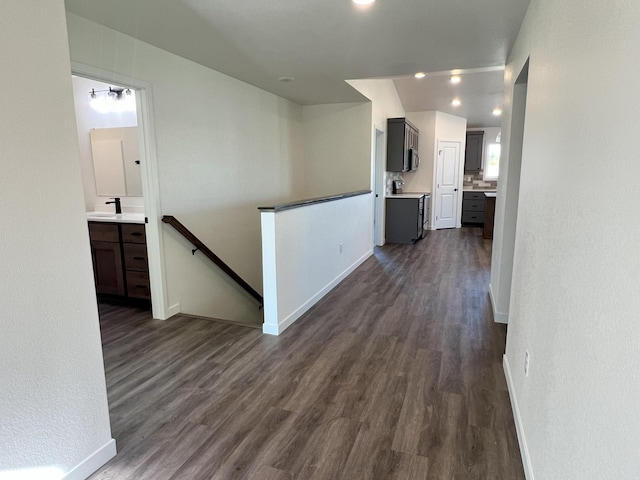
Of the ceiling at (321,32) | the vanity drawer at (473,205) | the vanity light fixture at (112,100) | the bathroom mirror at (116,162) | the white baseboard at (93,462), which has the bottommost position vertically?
the white baseboard at (93,462)

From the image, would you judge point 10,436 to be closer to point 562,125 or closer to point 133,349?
point 133,349

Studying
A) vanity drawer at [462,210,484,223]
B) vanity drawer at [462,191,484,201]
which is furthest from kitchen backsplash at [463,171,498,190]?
vanity drawer at [462,210,484,223]

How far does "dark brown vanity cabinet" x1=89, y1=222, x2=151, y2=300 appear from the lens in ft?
11.7

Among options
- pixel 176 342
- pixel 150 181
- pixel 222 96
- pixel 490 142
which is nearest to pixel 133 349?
pixel 176 342

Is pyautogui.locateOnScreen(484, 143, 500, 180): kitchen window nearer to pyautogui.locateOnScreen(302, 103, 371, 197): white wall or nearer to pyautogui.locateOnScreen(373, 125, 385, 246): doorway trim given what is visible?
pyautogui.locateOnScreen(373, 125, 385, 246): doorway trim

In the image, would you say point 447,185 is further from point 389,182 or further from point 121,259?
point 121,259

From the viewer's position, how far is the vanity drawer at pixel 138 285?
359 cm

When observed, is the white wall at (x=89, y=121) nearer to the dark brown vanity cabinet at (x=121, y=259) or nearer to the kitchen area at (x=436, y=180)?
the dark brown vanity cabinet at (x=121, y=259)

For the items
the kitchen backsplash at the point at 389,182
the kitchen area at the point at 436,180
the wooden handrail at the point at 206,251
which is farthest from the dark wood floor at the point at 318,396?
the kitchen backsplash at the point at 389,182

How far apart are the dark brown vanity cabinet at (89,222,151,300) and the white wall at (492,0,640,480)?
3.18 m

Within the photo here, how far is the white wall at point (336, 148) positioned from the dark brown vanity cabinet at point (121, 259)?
2.87 m

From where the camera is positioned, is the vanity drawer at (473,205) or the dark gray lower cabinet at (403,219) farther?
the vanity drawer at (473,205)

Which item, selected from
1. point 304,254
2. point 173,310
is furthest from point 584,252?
point 173,310

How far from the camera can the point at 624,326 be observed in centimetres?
83
